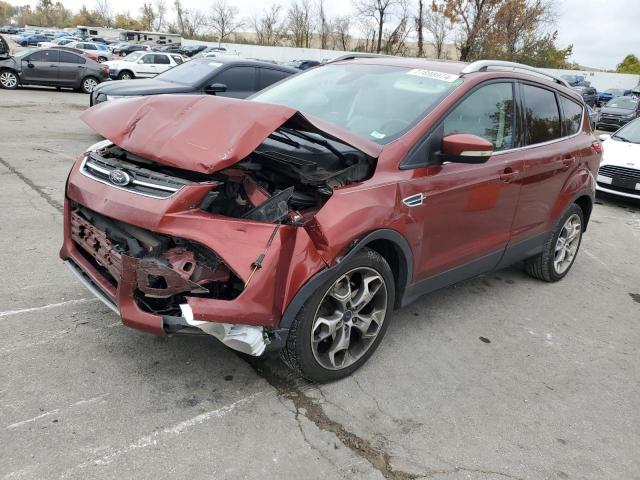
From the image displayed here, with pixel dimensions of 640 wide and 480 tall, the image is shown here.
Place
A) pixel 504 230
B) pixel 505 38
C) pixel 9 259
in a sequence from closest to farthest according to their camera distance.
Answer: pixel 504 230
pixel 9 259
pixel 505 38

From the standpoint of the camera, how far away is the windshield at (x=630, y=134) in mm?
10036

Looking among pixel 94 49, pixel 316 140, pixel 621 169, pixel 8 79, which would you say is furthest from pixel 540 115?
pixel 94 49

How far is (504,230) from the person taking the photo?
13.5 feet

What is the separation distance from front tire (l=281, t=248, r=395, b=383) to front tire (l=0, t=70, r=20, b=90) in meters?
18.9

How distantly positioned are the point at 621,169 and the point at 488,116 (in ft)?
21.5

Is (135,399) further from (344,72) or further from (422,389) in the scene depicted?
(344,72)

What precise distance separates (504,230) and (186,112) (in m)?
2.54

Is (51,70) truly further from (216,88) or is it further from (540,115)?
(540,115)

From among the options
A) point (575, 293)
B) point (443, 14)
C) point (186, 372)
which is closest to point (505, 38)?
point (443, 14)

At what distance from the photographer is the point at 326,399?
2.99m

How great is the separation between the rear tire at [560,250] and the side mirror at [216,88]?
603 cm

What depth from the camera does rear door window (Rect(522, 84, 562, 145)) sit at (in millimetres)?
4289

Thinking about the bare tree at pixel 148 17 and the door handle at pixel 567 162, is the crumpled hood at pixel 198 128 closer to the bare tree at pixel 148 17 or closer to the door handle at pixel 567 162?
the door handle at pixel 567 162

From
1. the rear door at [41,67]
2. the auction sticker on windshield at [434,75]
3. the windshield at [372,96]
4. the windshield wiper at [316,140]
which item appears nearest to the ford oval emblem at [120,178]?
the windshield wiper at [316,140]
